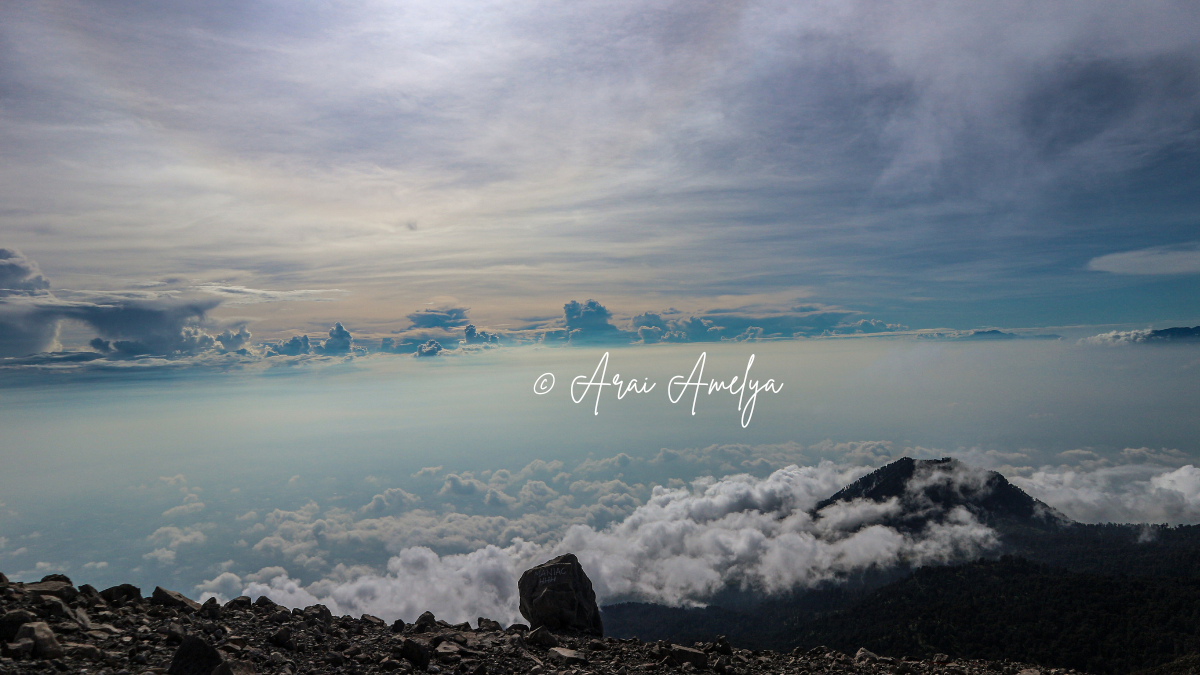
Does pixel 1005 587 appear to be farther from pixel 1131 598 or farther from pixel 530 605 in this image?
Result: pixel 530 605

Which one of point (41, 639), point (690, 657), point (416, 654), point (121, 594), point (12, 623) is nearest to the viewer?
point (41, 639)

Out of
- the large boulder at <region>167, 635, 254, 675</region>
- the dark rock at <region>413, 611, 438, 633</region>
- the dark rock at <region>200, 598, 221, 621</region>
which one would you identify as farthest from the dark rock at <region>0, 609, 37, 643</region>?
the dark rock at <region>413, 611, 438, 633</region>

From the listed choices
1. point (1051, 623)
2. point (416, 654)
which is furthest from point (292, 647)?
point (1051, 623)

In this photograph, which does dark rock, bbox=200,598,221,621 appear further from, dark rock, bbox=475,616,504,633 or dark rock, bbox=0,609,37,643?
dark rock, bbox=475,616,504,633

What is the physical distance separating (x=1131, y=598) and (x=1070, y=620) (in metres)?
18.2

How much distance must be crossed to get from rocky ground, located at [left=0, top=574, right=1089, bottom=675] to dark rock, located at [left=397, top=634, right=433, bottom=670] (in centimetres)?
3

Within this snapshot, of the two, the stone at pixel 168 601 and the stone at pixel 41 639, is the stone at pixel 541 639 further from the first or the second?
the stone at pixel 41 639

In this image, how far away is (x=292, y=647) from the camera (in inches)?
643

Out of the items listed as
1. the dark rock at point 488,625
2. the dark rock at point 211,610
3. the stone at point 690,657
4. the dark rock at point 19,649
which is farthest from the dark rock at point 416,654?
the stone at point 690,657

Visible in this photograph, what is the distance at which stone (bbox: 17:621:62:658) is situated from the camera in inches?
484

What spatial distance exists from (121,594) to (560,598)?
63.2 ft

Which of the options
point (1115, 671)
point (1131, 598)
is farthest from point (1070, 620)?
point (1115, 671)

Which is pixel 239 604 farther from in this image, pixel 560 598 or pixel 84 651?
pixel 560 598

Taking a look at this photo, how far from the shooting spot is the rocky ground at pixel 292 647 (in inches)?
500
